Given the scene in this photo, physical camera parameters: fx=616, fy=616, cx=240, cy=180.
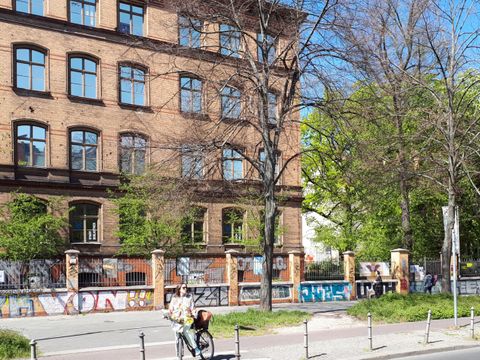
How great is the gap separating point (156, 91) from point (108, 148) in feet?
14.2

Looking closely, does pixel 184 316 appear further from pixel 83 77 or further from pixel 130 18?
pixel 130 18

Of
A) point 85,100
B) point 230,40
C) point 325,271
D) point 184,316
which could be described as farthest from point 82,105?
point 184,316

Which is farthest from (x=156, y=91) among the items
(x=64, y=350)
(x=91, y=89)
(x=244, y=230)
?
(x=64, y=350)

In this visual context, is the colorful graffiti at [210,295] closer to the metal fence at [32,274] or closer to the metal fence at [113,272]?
the metal fence at [113,272]

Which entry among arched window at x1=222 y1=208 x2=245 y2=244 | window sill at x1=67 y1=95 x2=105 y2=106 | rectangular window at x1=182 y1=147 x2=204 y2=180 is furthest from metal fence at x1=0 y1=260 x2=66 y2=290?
arched window at x1=222 y1=208 x2=245 y2=244

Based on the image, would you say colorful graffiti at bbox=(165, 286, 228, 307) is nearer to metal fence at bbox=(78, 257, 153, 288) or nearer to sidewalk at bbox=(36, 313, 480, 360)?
metal fence at bbox=(78, 257, 153, 288)

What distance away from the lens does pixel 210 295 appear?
27.1 metres

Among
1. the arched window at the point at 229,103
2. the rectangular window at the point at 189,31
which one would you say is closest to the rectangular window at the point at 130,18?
the rectangular window at the point at 189,31

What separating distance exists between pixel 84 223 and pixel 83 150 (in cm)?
381

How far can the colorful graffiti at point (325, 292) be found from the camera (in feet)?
97.8

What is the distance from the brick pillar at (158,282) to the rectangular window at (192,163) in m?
6.99

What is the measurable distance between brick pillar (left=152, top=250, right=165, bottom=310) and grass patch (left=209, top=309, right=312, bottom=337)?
727 cm

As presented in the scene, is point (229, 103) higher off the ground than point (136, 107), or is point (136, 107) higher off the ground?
point (136, 107)

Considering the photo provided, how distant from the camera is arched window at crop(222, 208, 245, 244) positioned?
35031 millimetres
